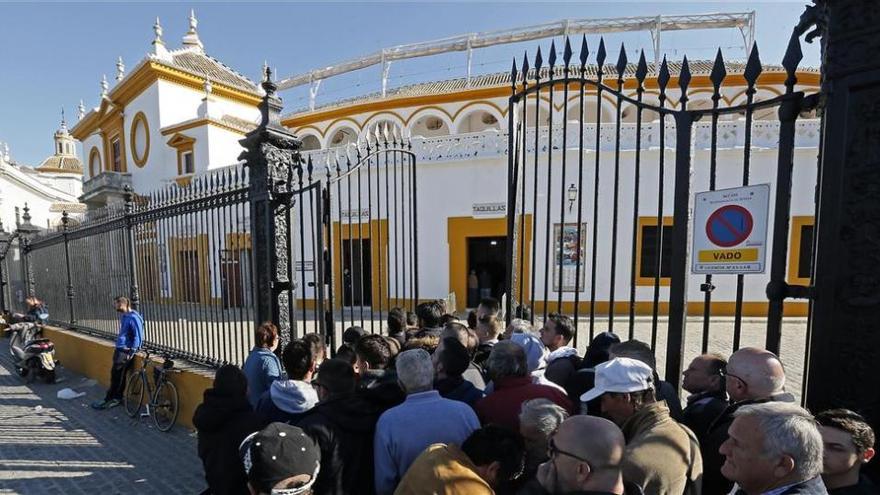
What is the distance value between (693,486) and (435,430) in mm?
1239

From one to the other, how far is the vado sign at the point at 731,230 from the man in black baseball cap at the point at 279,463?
2.34 metres

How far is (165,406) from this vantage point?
563 centimetres

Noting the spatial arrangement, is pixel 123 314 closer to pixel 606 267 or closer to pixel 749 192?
pixel 749 192

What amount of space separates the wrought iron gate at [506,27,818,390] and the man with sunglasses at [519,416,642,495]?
126 centimetres

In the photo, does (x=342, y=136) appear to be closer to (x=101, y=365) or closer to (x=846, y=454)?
(x=101, y=365)

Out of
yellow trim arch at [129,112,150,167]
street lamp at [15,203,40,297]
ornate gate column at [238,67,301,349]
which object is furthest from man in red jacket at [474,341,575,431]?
yellow trim arch at [129,112,150,167]

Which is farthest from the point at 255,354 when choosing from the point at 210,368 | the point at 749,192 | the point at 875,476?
the point at 875,476

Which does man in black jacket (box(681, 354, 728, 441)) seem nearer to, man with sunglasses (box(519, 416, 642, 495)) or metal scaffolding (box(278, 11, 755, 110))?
man with sunglasses (box(519, 416, 642, 495))

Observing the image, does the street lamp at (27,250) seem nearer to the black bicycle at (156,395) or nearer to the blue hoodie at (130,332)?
the blue hoodie at (130,332)

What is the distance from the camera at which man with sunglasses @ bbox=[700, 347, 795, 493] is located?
6.81 ft

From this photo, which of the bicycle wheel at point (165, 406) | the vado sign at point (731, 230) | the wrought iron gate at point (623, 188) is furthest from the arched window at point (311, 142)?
the vado sign at point (731, 230)

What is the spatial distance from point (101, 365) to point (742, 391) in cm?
952

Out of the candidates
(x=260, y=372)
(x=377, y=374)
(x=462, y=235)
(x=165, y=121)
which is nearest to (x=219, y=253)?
(x=260, y=372)

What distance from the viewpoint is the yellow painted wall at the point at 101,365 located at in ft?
17.8
